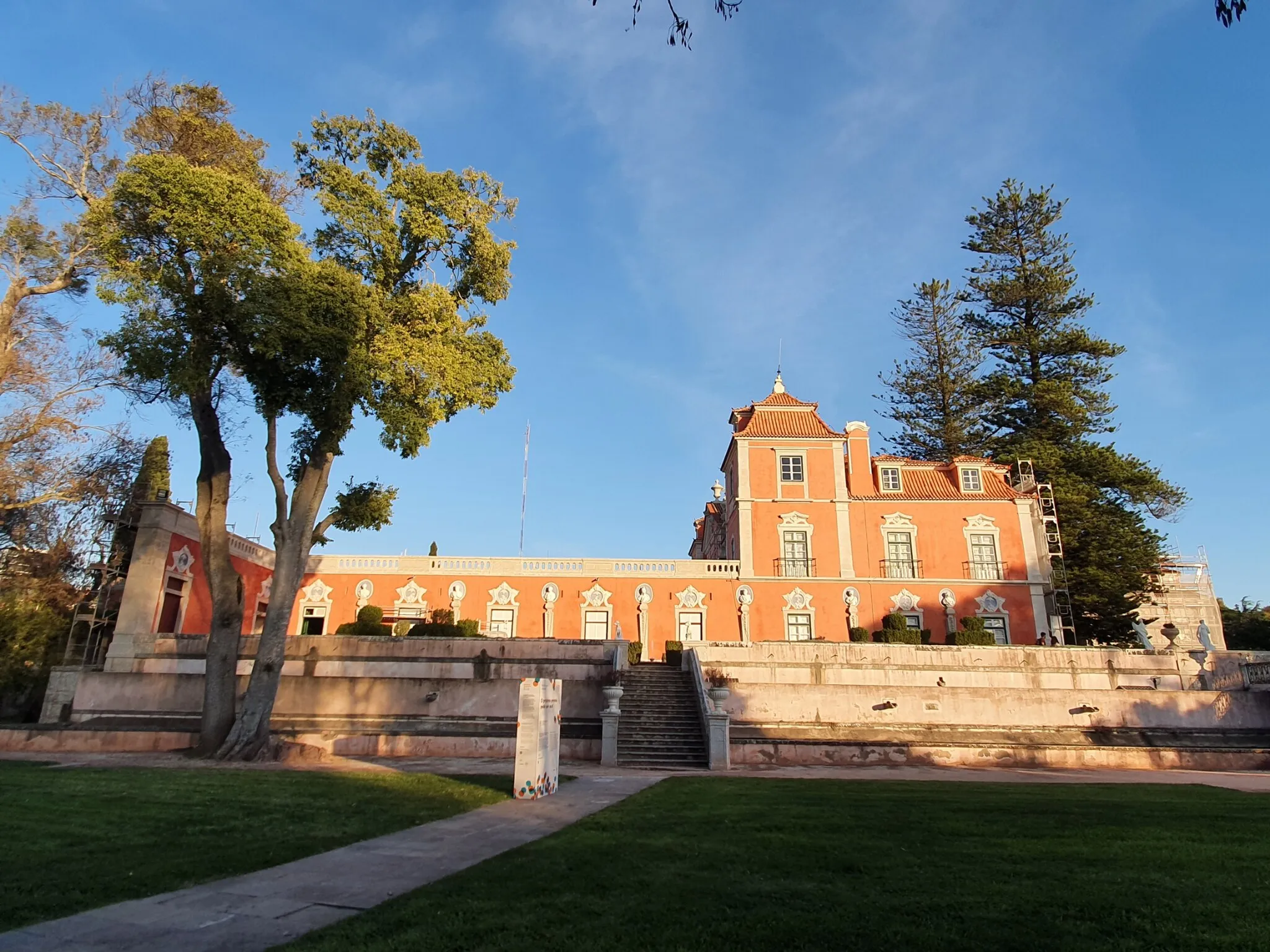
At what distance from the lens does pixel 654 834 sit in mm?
8195

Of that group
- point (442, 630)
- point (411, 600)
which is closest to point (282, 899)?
point (442, 630)

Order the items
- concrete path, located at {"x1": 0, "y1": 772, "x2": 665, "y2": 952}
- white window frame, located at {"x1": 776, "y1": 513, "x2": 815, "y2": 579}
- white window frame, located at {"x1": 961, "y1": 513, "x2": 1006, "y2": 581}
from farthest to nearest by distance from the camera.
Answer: white window frame, located at {"x1": 961, "y1": 513, "x2": 1006, "y2": 581}
white window frame, located at {"x1": 776, "y1": 513, "x2": 815, "y2": 579}
concrete path, located at {"x1": 0, "y1": 772, "x2": 665, "y2": 952}

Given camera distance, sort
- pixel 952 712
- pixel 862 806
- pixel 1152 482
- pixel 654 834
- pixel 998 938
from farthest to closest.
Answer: pixel 1152 482 < pixel 952 712 < pixel 862 806 < pixel 654 834 < pixel 998 938

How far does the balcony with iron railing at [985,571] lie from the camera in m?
33.5

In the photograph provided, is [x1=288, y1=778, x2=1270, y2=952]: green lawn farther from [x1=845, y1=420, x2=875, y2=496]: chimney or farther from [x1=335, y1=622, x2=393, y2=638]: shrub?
[x1=845, y1=420, x2=875, y2=496]: chimney

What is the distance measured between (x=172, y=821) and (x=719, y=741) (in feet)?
40.2

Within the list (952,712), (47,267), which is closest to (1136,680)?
(952,712)

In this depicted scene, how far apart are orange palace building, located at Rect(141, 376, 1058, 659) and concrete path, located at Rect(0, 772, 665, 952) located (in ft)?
78.4

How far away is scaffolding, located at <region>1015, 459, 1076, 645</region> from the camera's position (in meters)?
33.0

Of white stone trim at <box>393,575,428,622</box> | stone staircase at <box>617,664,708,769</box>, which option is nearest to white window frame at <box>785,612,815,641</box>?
stone staircase at <box>617,664,708,769</box>

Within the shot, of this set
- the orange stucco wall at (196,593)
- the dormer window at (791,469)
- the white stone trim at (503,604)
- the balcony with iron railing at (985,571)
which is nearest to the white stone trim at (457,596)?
the white stone trim at (503,604)

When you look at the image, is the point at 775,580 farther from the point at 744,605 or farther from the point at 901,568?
the point at 901,568

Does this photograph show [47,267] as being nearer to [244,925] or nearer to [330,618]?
[330,618]

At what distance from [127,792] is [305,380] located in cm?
989
